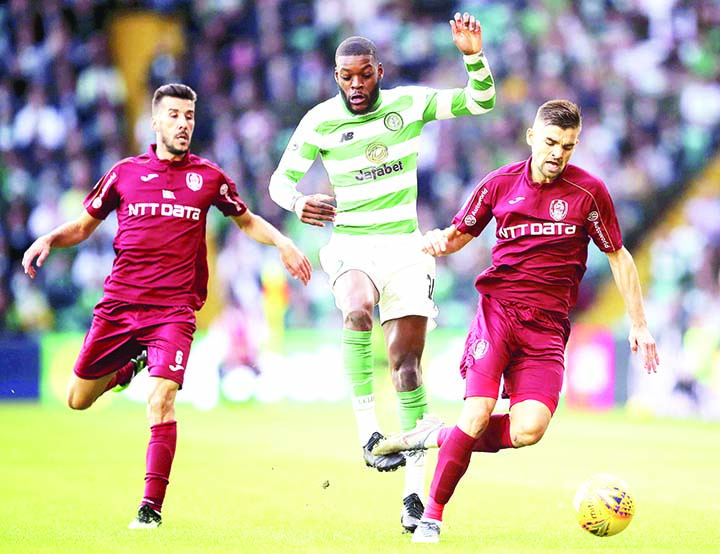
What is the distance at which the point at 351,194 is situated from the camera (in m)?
8.03

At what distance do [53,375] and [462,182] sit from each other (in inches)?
289

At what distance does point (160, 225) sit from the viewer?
8.08 m

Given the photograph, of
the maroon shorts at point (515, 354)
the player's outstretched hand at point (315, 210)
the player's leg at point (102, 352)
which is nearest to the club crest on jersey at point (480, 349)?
the maroon shorts at point (515, 354)

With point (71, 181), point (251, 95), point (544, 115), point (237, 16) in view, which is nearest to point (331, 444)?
point (544, 115)

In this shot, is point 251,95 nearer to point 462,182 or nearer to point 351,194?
point 462,182

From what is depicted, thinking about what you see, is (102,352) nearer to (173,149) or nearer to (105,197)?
(105,197)

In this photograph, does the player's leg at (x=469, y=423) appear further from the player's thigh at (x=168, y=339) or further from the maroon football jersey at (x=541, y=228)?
the player's thigh at (x=168, y=339)

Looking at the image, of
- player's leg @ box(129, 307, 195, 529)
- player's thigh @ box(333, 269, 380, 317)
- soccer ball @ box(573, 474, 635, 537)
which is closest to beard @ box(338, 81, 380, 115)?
player's thigh @ box(333, 269, 380, 317)

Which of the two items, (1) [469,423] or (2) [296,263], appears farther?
(2) [296,263]

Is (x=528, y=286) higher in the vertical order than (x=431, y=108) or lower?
lower

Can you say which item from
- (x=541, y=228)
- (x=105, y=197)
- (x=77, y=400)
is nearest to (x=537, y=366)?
(x=541, y=228)

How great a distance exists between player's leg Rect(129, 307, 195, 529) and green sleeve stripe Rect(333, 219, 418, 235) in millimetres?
1116

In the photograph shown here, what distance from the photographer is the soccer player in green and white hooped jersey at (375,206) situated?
7.84 m

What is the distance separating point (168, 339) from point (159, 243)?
0.62m
